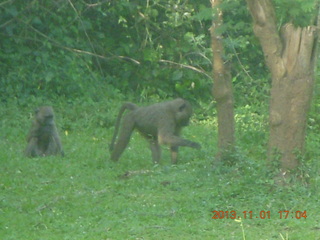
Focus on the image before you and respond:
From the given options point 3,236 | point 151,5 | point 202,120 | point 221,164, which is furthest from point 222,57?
point 151,5

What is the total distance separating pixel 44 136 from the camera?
39.3 feet

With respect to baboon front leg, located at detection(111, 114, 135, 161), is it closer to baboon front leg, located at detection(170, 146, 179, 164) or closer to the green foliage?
baboon front leg, located at detection(170, 146, 179, 164)

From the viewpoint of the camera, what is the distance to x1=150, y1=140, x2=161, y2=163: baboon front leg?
36.9 feet

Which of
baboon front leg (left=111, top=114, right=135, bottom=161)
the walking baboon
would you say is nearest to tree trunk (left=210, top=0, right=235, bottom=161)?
the walking baboon

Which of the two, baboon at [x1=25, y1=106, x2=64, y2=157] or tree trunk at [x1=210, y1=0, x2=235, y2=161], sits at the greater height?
tree trunk at [x1=210, y1=0, x2=235, y2=161]

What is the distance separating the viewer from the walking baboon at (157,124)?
11.2 m

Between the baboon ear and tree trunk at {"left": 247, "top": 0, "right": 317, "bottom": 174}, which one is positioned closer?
tree trunk at {"left": 247, "top": 0, "right": 317, "bottom": 174}

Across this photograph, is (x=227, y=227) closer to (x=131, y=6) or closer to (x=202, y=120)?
(x=202, y=120)

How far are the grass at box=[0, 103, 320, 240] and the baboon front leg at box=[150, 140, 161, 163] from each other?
0.10m

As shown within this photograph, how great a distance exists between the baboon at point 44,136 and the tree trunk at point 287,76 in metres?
4.55

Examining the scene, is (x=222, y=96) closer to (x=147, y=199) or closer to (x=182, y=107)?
(x=182, y=107)

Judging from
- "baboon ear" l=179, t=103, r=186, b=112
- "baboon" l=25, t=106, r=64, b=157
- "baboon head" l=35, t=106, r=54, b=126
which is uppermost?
"baboon ear" l=179, t=103, r=186, b=112

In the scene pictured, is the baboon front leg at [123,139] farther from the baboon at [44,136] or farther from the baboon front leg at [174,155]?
the baboon at [44,136]
